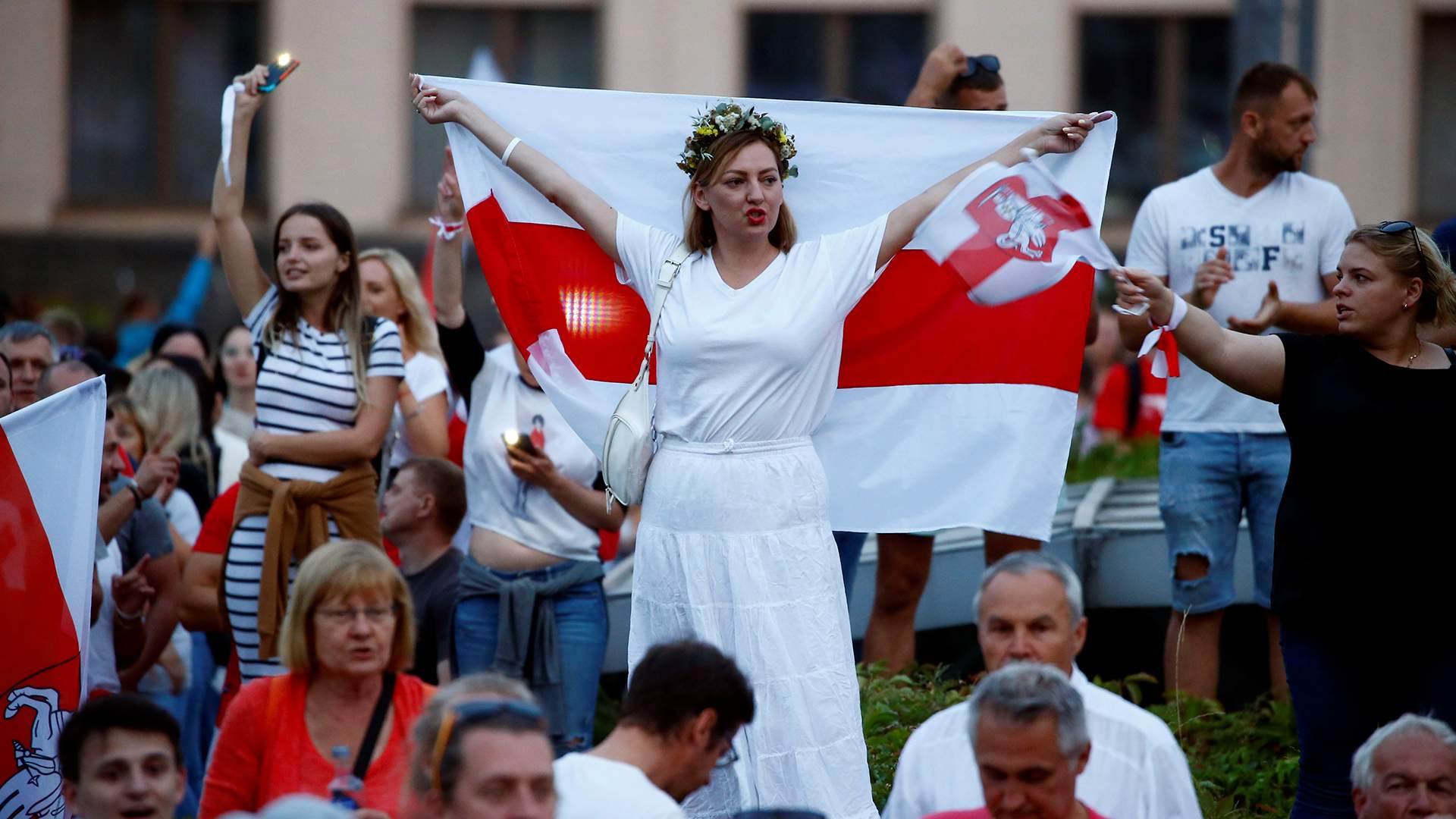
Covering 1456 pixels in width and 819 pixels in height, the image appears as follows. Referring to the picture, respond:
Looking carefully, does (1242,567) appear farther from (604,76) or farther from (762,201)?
(604,76)

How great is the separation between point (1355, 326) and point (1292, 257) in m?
1.42

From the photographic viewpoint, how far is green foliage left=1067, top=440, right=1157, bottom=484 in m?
10.2

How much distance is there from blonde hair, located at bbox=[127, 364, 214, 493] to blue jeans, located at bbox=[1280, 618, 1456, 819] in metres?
4.19

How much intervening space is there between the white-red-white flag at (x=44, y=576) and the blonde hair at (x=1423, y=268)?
11.5 feet

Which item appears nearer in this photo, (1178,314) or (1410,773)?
(1410,773)

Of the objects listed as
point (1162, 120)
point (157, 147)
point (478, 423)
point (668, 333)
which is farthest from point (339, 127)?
point (668, 333)

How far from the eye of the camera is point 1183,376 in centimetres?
620

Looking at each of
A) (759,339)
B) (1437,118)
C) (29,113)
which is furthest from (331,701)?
(1437,118)

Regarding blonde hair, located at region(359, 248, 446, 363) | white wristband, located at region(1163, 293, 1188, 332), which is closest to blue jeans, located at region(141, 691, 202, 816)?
blonde hair, located at region(359, 248, 446, 363)

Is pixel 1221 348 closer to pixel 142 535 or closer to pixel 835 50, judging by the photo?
pixel 142 535

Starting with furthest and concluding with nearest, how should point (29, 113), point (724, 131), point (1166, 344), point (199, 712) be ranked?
point (29, 113) < point (199, 712) < point (1166, 344) < point (724, 131)

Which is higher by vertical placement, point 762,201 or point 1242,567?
point 762,201

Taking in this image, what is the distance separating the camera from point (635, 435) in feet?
16.0

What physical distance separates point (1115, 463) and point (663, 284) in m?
6.20
